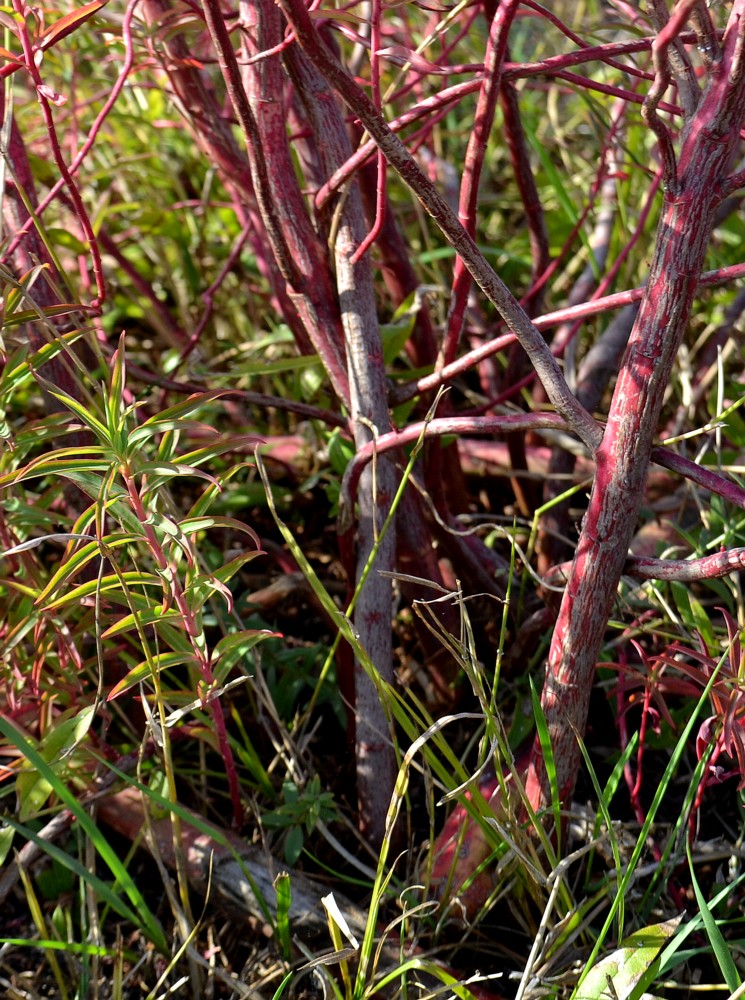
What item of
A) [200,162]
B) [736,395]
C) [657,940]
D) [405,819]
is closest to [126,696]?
[405,819]

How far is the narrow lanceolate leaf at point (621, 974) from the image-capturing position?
0.69m

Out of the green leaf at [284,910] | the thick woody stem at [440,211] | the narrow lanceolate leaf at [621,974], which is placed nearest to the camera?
the thick woody stem at [440,211]

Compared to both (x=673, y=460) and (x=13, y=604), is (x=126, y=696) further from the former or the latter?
(x=673, y=460)

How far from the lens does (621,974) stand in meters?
0.71

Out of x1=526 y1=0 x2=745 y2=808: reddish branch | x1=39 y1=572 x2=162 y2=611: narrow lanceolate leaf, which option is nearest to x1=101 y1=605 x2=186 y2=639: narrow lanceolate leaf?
x1=39 y1=572 x2=162 y2=611: narrow lanceolate leaf

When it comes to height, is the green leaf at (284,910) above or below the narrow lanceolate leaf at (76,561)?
below

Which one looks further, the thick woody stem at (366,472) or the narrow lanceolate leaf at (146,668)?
the thick woody stem at (366,472)

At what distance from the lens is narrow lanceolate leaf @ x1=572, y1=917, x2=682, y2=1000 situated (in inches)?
27.4

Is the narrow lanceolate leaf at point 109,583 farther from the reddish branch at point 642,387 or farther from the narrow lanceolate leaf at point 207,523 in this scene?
the reddish branch at point 642,387

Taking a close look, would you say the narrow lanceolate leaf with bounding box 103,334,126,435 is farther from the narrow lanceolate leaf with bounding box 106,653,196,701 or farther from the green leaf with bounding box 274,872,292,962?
the green leaf with bounding box 274,872,292,962

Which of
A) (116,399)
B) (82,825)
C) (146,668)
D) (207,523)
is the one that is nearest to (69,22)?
(116,399)

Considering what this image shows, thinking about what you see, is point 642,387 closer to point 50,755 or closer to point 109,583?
point 109,583

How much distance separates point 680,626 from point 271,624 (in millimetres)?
518

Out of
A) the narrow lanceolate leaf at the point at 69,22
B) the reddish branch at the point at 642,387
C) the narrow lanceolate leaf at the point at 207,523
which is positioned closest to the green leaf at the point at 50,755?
the narrow lanceolate leaf at the point at 207,523
